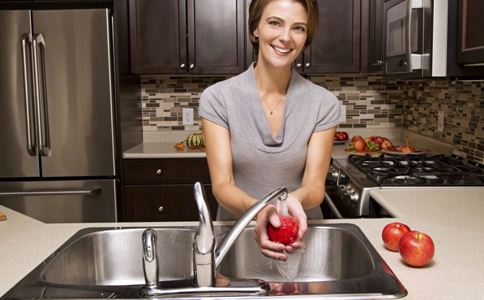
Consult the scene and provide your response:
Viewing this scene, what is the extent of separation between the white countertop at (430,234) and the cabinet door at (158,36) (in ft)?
6.04

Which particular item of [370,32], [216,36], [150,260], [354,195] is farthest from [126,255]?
[370,32]

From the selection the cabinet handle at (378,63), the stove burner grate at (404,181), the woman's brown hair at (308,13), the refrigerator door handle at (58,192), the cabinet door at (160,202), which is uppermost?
the woman's brown hair at (308,13)

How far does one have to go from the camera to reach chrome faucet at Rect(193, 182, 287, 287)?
1060 mm

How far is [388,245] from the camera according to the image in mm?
1360

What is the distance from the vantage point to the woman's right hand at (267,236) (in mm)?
1165

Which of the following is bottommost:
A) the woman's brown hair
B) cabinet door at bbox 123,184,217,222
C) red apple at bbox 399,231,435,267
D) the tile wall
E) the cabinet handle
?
cabinet door at bbox 123,184,217,222

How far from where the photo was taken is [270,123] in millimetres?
1746

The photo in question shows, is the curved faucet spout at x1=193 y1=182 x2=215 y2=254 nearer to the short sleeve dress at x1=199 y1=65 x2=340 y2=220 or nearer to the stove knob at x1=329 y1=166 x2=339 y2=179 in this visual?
the short sleeve dress at x1=199 y1=65 x2=340 y2=220

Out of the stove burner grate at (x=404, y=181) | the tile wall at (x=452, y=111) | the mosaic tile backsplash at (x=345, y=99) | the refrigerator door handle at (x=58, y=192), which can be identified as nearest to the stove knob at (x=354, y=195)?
the stove burner grate at (x=404, y=181)

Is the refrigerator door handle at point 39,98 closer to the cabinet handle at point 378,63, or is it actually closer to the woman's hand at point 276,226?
the cabinet handle at point 378,63

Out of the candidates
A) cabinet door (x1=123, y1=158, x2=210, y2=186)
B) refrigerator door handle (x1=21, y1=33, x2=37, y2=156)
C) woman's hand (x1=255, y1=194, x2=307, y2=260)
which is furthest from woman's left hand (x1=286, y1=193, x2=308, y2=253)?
refrigerator door handle (x1=21, y1=33, x2=37, y2=156)

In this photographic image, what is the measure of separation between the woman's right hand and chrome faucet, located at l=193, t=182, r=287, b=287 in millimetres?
55

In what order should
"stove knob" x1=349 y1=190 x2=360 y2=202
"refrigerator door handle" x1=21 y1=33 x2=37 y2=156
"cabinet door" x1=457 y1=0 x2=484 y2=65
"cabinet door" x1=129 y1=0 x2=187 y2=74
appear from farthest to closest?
"cabinet door" x1=129 y1=0 x2=187 y2=74 → "refrigerator door handle" x1=21 y1=33 x2=37 y2=156 → "stove knob" x1=349 y1=190 x2=360 y2=202 → "cabinet door" x1=457 y1=0 x2=484 y2=65

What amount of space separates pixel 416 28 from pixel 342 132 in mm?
1490
